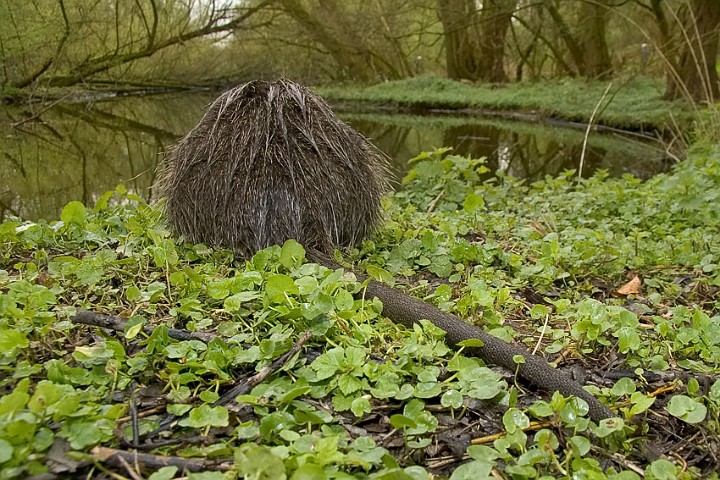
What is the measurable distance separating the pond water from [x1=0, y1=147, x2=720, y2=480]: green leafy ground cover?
250 cm

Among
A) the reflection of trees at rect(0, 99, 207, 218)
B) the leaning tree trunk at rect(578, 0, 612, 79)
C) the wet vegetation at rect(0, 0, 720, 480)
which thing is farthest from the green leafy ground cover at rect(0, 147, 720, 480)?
the leaning tree trunk at rect(578, 0, 612, 79)

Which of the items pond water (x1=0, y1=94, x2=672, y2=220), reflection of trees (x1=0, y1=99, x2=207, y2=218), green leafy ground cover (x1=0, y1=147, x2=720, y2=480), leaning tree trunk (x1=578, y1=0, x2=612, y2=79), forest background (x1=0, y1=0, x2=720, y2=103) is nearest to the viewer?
green leafy ground cover (x1=0, y1=147, x2=720, y2=480)

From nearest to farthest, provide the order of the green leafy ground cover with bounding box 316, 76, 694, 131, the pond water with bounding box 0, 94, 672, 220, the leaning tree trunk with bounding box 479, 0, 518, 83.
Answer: the pond water with bounding box 0, 94, 672, 220
the green leafy ground cover with bounding box 316, 76, 694, 131
the leaning tree trunk with bounding box 479, 0, 518, 83

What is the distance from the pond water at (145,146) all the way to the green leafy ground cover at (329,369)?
250 centimetres

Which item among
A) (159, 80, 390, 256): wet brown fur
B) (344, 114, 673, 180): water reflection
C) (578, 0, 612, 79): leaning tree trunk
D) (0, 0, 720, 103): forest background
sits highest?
(0, 0, 720, 103): forest background

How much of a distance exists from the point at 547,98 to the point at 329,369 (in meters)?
14.9

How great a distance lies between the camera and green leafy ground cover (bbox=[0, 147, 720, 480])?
1.42 meters

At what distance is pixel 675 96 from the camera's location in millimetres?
12367

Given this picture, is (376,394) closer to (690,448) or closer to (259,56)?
(690,448)

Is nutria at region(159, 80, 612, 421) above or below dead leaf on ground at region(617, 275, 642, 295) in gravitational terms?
above

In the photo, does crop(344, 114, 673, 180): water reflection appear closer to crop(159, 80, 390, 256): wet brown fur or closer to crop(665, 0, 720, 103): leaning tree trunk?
crop(665, 0, 720, 103): leaning tree trunk

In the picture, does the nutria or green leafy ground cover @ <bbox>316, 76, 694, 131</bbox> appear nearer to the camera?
the nutria

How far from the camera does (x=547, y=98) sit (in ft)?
50.0

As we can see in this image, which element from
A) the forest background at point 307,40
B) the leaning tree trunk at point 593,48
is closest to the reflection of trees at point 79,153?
the forest background at point 307,40
